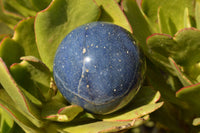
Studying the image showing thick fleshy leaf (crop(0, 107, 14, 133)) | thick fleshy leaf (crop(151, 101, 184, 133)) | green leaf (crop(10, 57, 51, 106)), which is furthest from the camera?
thick fleshy leaf (crop(151, 101, 184, 133))

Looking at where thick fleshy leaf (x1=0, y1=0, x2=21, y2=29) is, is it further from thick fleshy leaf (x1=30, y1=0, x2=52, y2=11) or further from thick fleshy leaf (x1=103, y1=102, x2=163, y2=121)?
thick fleshy leaf (x1=103, y1=102, x2=163, y2=121)

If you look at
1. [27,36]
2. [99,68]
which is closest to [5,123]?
[27,36]

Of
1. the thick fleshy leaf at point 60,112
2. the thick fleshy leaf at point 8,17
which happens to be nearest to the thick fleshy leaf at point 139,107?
the thick fleshy leaf at point 60,112

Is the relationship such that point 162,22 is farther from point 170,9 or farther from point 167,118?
point 167,118

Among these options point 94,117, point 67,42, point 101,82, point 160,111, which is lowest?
point 160,111

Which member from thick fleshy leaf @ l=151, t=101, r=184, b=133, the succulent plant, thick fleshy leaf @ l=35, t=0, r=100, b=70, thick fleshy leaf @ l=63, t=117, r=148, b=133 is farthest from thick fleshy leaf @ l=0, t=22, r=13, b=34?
thick fleshy leaf @ l=151, t=101, r=184, b=133

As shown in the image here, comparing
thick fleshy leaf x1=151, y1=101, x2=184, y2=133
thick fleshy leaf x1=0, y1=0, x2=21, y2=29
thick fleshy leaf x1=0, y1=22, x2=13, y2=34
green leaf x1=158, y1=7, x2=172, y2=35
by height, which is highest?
thick fleshy leaf x1=0, y1=0, x2=21, y2=29

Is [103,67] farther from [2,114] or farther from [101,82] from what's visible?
[2,114]

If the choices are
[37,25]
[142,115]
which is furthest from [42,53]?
[142,115]
